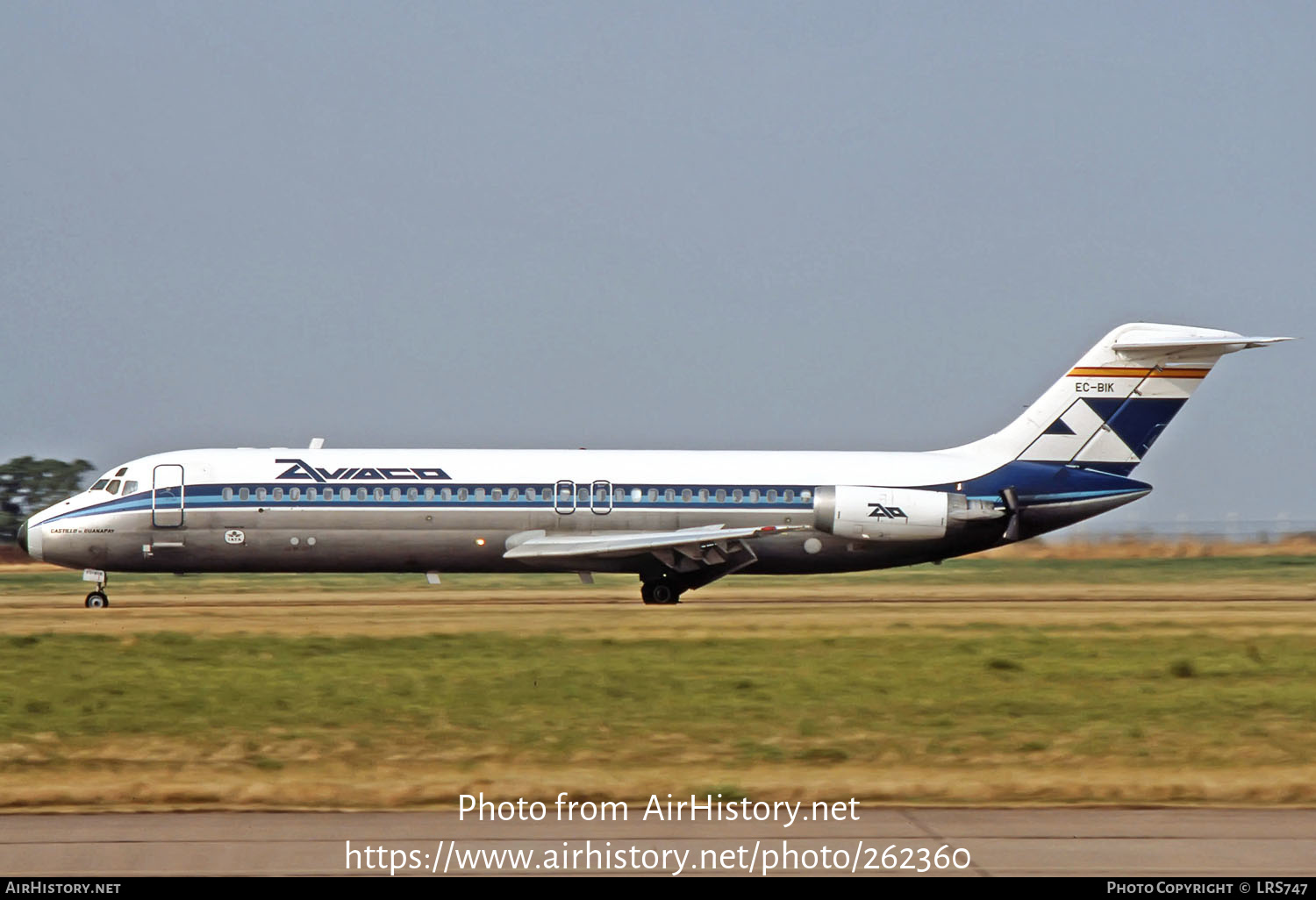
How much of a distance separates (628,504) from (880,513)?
5.52 m

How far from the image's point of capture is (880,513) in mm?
35281

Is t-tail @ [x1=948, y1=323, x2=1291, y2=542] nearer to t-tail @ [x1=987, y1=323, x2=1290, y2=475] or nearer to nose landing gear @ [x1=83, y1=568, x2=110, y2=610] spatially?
t-tail @ [x1=987, y1=323, x2=1290, y2=475]

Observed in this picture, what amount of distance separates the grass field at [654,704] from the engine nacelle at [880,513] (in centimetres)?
327

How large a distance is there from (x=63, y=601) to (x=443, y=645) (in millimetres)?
15807

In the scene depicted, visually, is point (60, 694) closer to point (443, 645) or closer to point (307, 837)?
point (443, 645)

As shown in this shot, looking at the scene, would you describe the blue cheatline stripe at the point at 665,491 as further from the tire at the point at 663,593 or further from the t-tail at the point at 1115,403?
the tire at the point at 663,593

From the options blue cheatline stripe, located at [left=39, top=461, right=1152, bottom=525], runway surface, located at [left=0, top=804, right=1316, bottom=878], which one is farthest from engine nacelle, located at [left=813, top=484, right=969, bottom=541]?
runway surface, located at [left=0, top=804, right=1316, bottom=878]

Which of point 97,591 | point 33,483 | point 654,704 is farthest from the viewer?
point 33,483

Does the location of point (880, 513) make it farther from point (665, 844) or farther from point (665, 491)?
point (665, 844)

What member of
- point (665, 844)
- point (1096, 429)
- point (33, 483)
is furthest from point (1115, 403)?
point (33, 483)

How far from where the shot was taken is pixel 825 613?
30875 mm

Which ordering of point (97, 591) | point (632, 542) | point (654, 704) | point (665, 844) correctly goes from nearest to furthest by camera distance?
point (665, 844) < point (654, 704) < point (97, 591) < point (632, 542)

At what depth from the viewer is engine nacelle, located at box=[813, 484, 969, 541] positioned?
3522 centimetres

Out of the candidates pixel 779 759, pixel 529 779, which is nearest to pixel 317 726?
pixel 529 779
